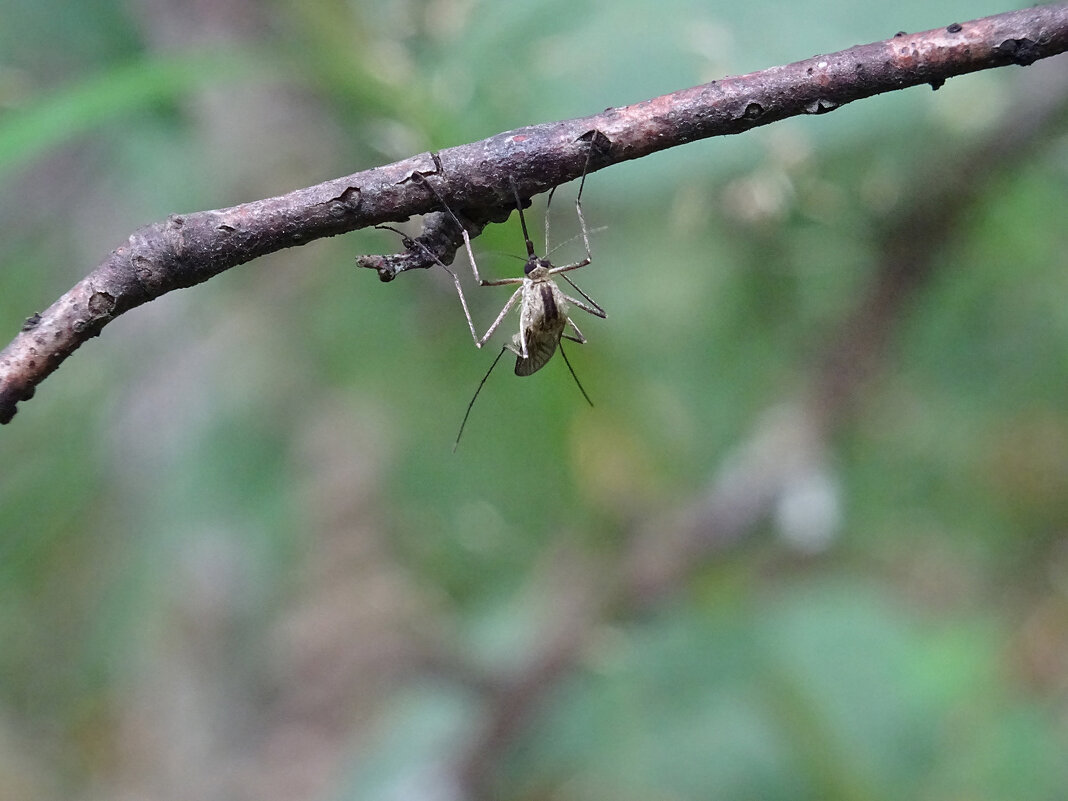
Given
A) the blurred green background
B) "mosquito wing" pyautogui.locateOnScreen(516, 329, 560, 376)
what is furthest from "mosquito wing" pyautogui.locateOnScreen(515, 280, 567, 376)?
the blurred green background

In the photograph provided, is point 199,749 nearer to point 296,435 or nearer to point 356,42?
point 296,435

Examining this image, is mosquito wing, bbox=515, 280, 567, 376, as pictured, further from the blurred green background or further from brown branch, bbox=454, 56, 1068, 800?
brown branch, bbox=454, 56, 1068, 800

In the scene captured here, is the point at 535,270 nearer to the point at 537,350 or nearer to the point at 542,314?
the point at 542,314

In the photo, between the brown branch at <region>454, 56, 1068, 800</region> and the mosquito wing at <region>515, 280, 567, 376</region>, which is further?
the brown branch at <region>454, 56, 1068, 800</region>

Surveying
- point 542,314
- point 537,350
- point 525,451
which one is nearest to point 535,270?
point 542,314

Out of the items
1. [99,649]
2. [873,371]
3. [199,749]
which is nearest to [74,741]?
[199,749]

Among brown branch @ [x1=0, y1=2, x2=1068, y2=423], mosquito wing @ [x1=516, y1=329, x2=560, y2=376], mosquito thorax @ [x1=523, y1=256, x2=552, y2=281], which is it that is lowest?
brown branch @ [x1=0, y1=2, x2=1068, y2=423]
